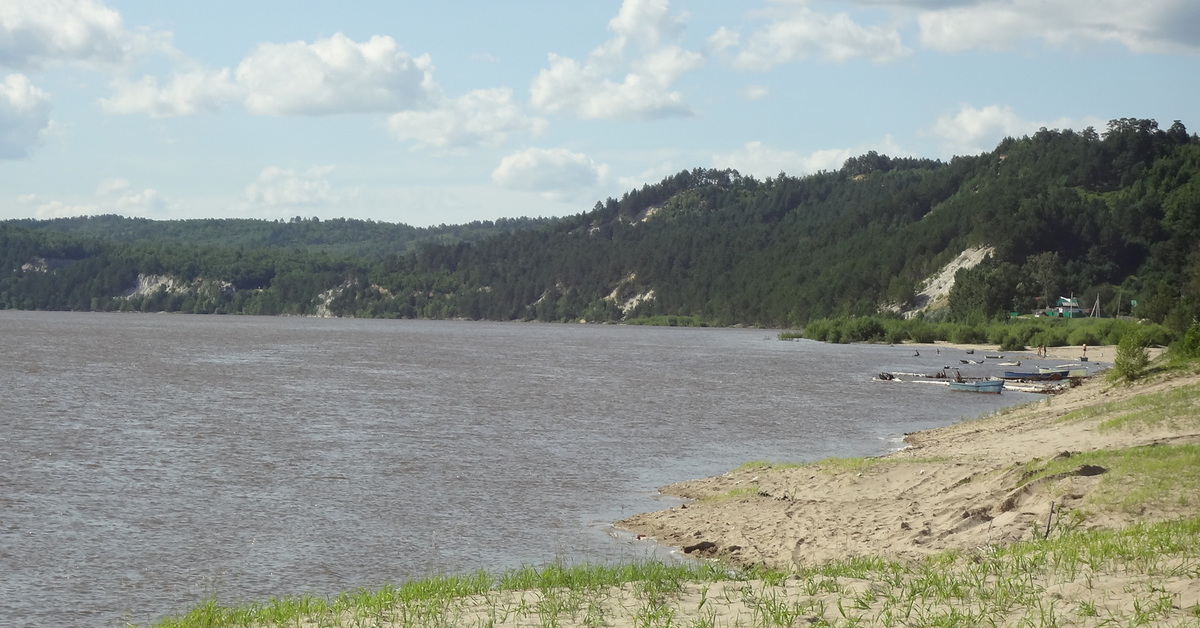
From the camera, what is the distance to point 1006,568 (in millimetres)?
13688

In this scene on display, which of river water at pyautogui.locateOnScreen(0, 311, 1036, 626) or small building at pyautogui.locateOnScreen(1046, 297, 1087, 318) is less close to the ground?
small building at pyautogui.locateOnScreen(1046, 297, 1087, 318)

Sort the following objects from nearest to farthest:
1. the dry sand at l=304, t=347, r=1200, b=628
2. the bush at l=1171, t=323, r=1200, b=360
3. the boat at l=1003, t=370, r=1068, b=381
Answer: the dry sand at l=304, t=347, r=1200, b=628 < the bush at l=1171, t=323, r=1200, b=360 < the boat at l=1003, t=370, r=1068, b=381

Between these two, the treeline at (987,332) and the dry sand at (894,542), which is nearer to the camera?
the dry sand at (894,542)

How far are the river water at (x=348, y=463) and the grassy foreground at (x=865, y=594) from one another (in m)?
4.36

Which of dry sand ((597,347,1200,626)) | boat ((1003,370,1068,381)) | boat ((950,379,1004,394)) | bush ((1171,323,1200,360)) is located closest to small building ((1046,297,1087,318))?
boat ((1003,370,1068,381))

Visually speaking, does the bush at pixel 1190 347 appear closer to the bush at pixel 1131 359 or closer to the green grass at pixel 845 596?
the bush at pixel 1131 359

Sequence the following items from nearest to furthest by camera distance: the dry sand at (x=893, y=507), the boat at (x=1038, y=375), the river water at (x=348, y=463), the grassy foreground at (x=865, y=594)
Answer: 1. the grassy foreground at (x=865, y=594)
2. the dry sand at (x=893, y=507)
3. the river water at (x=348, y=463)
4. the boat at (x=1038, y=375)

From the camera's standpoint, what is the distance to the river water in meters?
20.3

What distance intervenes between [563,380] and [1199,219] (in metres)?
72.4

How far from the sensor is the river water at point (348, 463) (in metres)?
20.3

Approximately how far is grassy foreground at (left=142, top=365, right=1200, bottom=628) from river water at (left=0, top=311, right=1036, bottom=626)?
172 inches

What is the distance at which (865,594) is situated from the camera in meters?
13.0

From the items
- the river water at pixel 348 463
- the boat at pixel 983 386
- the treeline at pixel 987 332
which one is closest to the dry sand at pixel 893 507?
the river water at pixel 348 463

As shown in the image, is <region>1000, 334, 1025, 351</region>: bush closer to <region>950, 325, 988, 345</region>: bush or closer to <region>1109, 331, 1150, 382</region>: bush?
<region>950, 325, 988, 345</region>: bush
